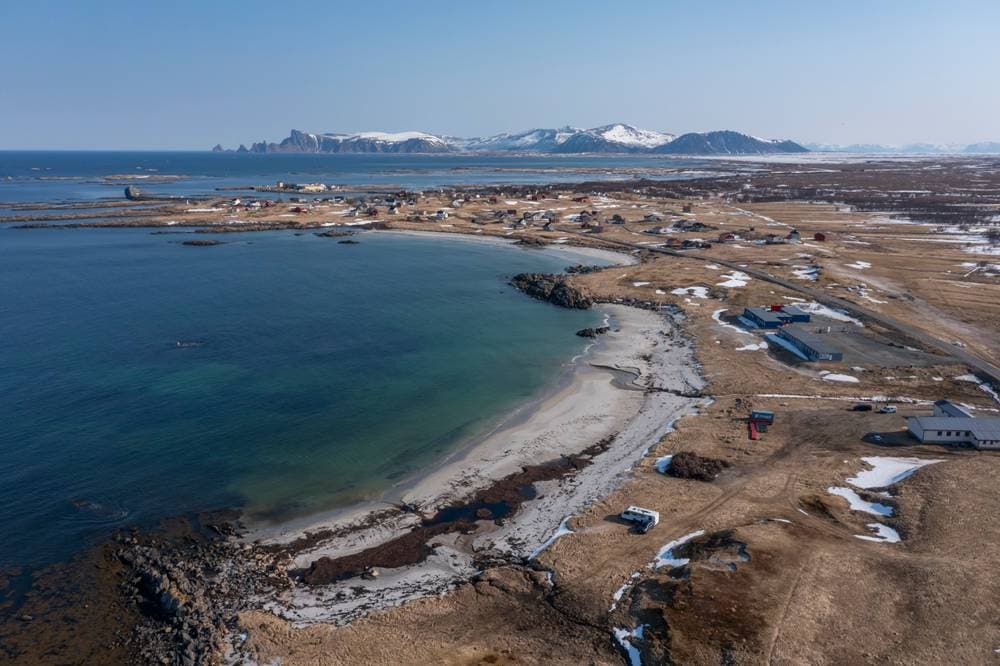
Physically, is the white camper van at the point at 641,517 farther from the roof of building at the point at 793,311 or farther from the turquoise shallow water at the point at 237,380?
the roof of building at the point at 793,311

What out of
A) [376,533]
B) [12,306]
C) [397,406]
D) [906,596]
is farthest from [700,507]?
[12,306]

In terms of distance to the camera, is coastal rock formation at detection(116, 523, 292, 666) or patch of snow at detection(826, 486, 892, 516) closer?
coastal rock formation at detection(116, 523, 292, 666)

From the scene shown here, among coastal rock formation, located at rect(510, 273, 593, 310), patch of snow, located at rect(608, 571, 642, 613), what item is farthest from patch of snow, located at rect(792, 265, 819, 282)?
patch of snow, located at rect(608, 571, 642, 613)

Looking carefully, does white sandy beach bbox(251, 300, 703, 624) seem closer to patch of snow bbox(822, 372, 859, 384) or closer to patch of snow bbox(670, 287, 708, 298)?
patch of snow bbox(822, 372, 859, 384)

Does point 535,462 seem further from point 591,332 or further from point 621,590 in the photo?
point 591,332

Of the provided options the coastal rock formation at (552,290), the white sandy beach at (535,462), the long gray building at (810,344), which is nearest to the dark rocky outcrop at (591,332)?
the white sandy beach at (535,462)

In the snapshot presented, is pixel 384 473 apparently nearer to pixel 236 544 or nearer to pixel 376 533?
pixel 376 533
